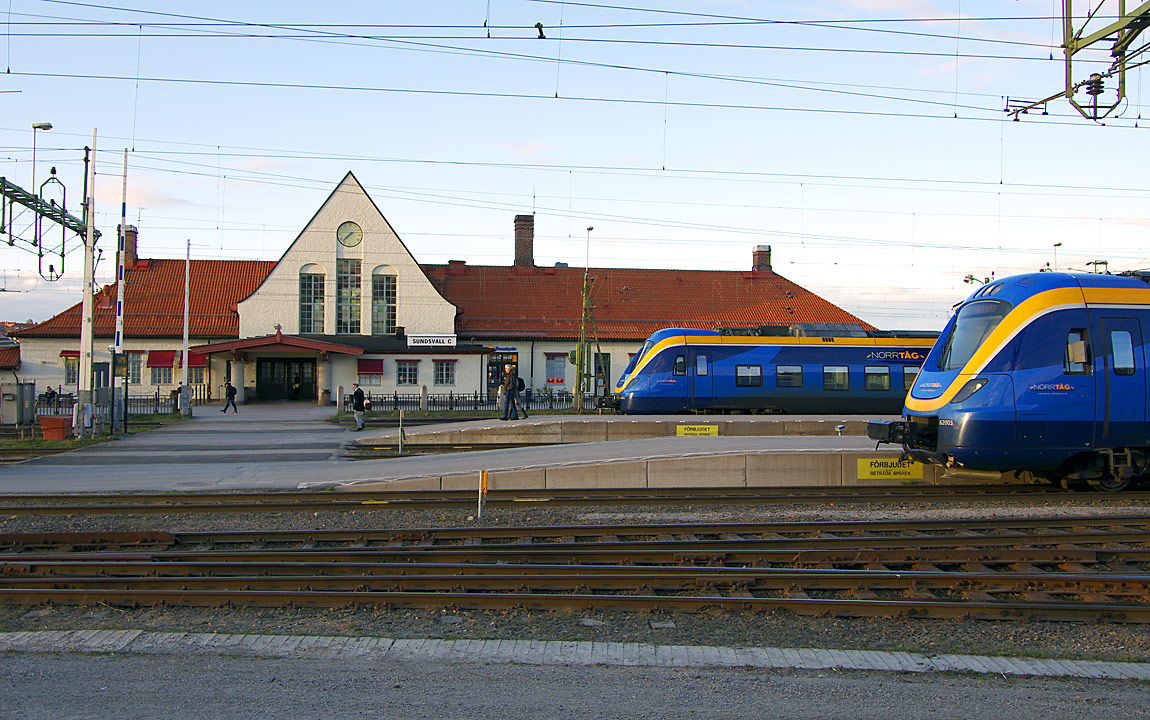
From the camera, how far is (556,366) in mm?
48594

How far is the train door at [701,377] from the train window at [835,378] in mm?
3911

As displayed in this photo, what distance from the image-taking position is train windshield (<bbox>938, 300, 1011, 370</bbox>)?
13375mm

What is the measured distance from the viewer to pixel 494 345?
47875 millimetres

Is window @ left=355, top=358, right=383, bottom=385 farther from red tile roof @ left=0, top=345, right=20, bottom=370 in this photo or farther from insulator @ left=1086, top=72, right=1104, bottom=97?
insulator @ left=1086, top=72, right=1104, bottom=97

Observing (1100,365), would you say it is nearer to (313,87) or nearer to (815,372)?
(815,372)

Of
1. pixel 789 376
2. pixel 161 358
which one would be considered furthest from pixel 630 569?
pixel 161 358

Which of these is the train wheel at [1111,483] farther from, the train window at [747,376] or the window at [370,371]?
the window at [370,371]

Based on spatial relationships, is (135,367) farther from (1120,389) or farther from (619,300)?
(1120,389)

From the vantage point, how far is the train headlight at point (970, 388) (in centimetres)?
1298

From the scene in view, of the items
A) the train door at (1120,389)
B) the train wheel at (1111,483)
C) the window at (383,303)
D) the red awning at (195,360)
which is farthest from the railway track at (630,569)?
the window at (383,303)

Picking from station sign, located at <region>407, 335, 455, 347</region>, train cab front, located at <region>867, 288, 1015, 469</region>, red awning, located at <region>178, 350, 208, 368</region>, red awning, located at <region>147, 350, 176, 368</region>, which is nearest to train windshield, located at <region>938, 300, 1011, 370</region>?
train cab front, located at <region>867, 288, 1015, 469</region>

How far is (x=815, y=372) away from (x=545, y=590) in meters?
20.3

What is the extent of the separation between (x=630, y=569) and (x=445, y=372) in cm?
3684

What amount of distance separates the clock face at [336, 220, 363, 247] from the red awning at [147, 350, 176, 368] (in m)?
10.9
